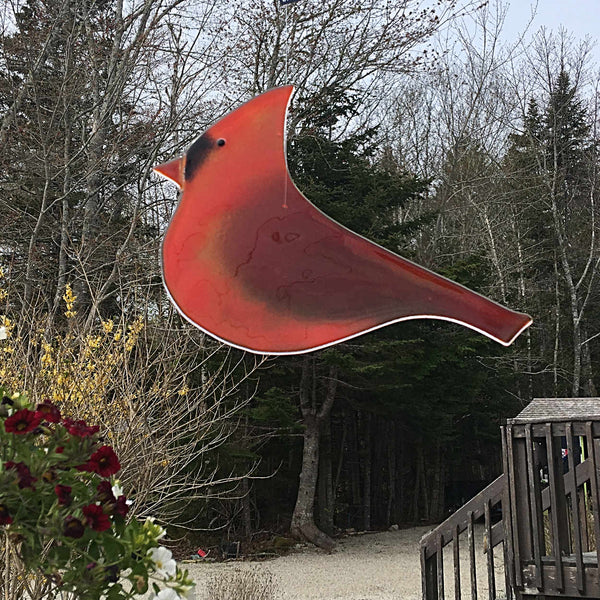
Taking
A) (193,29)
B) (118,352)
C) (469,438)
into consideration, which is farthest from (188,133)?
(469,438)

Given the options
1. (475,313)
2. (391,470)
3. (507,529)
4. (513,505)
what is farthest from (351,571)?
(475,313)

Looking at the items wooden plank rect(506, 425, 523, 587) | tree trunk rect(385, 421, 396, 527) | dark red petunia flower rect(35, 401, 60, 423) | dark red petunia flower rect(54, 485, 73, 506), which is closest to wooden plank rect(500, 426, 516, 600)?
wooden plank rect(506, 425, 523, 587)

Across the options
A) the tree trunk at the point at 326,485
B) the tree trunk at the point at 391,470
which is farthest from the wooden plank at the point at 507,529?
the tree trunk at the point at 391,470

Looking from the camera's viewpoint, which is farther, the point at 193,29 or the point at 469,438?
the point at 469,438

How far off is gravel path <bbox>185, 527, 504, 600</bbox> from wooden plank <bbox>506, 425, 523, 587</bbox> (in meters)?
4.49

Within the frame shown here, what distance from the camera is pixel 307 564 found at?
11203 mm

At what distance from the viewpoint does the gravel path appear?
30.7ft

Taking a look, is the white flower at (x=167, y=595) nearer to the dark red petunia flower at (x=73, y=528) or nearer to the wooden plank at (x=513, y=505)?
the dark red petunia flower at (x=73, y=528)

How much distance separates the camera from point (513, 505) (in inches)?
194

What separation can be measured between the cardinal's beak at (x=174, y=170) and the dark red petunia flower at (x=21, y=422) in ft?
4.19

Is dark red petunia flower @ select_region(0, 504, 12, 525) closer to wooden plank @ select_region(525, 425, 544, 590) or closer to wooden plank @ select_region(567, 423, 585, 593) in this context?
wooden plank @ select_region(567, 423, 585, 593)

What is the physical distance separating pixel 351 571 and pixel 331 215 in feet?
16.8

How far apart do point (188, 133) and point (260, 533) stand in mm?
7164

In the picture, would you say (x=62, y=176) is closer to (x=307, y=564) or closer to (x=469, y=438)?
(x=307, y=564)
